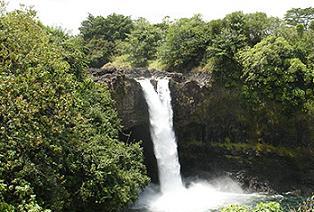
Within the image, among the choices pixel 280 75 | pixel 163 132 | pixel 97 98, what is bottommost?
pixel 163 132

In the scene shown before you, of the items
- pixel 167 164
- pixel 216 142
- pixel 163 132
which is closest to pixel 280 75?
pixel 216 142

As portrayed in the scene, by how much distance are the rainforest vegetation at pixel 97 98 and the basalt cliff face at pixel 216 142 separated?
68 centimetres

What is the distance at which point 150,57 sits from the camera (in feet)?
103

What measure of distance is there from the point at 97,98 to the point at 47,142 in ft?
20.6

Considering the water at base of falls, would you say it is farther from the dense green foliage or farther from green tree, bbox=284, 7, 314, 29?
green tree, bbox=284, 7, 314, 29

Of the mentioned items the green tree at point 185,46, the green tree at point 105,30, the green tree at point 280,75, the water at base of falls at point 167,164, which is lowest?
the water at base of falls at point 167,164

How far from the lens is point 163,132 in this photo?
2212cm

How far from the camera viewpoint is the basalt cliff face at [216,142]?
21922mm

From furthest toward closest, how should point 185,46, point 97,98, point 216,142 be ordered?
point 185,46
point 216,142
point 97,98

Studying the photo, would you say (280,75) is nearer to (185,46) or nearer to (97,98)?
(185,46)

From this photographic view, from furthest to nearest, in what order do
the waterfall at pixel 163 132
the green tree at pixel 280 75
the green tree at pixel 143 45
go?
the green tree at pixel 143 45, the waterfall at pixel 163 132, the green tree at pixel 280 75

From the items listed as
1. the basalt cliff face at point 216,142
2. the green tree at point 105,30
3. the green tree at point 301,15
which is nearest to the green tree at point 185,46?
the basalt cliff face at point 216,142

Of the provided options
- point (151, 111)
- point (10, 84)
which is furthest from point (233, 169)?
point (10, 84)

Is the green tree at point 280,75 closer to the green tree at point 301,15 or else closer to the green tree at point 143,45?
the green tree at point 143,45
